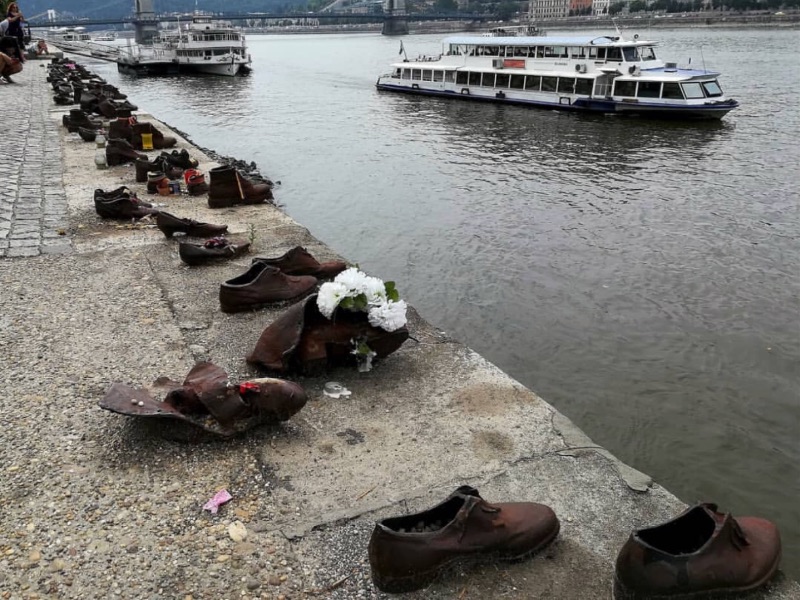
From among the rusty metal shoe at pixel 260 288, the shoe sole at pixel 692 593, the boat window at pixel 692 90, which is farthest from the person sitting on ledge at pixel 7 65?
the shoe sole at pixel 692 593

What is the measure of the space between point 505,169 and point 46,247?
40.7ft

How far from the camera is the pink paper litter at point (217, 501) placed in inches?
124

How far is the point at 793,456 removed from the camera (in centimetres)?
537

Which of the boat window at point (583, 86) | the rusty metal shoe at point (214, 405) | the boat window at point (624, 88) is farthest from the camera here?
the boat window at point (583, 86)

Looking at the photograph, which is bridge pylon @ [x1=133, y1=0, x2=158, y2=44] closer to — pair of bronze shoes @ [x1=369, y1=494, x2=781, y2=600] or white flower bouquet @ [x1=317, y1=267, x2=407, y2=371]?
white flower bouquet @ [x1=317, y1=267, x2=407, y2=371]

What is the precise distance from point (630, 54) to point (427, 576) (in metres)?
28.8

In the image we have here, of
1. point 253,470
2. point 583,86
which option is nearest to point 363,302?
point 253,470

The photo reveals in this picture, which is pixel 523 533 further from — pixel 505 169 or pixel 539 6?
pixel 539 6

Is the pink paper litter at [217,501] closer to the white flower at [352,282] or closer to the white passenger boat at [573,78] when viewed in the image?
the white flower at [352,282]

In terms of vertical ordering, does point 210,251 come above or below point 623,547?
above

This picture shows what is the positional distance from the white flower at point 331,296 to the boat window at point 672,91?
23904 mm

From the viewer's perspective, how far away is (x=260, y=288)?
5395mm

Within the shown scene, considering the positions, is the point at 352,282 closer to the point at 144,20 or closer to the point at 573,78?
the point at 573,78

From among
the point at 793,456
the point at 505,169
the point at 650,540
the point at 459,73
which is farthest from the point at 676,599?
the point at 459,73
